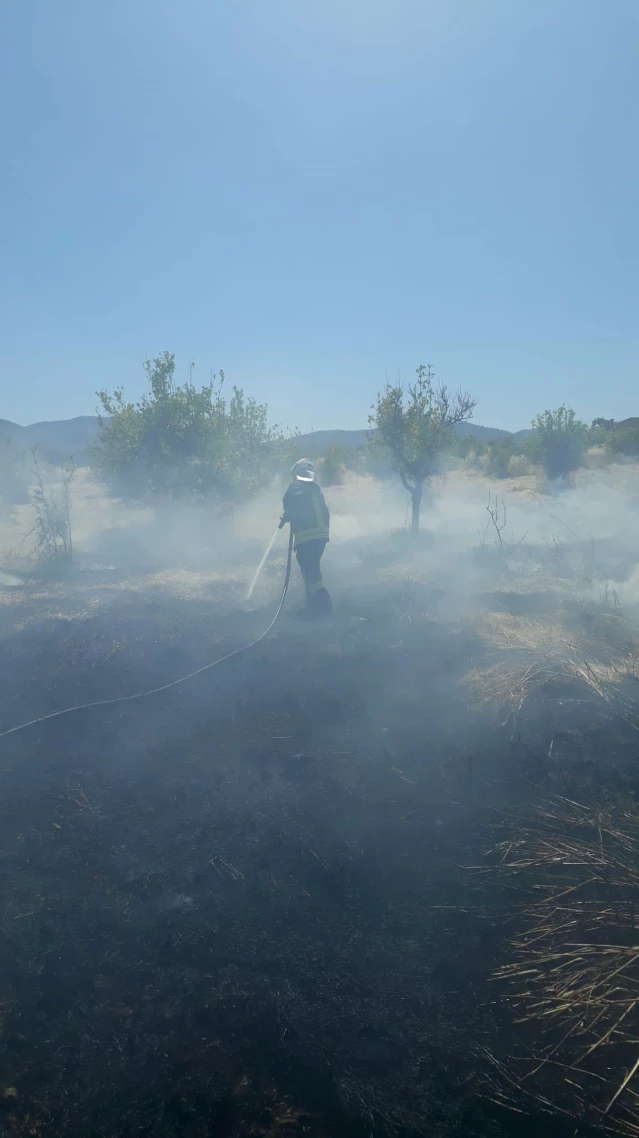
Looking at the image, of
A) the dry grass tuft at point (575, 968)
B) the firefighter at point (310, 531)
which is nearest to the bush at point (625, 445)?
the firefighter at point (310, 531)

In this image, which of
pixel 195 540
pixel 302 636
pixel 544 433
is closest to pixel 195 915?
pixel 302 636

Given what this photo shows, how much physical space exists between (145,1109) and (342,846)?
1.97 metres

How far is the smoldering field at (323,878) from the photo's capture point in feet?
8.81

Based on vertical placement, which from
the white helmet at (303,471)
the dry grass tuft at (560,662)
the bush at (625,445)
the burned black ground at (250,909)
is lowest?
the burned black ground at (250,909)

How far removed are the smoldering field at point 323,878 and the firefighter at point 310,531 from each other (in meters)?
0.70

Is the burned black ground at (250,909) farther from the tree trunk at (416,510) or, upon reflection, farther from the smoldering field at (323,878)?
the tree trunk at (416,510)

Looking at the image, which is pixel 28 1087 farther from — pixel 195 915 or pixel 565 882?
pixel 565 882

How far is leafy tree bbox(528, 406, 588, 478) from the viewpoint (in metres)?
25.7

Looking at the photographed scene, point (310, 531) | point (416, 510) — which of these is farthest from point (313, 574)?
→ point (416, 510)

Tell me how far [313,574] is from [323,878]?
584 cm

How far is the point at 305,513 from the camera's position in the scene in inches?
370

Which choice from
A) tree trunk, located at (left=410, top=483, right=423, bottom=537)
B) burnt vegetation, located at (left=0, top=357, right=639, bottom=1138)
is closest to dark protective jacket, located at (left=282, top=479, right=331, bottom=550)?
burnt vegetation, located at (left=0, top=357, right=639, bottom=1138)

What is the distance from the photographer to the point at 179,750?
565 cm

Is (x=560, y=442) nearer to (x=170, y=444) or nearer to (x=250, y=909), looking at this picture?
(x=170, y=444)
